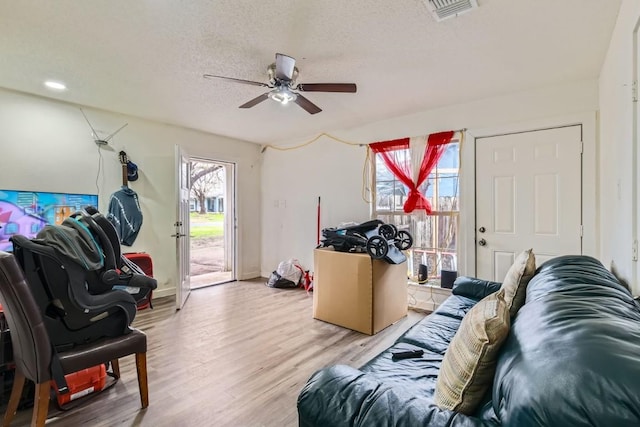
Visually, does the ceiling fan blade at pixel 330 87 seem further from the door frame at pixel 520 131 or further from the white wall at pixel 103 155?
the white wall at pixel 103 155

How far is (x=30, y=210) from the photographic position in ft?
10.9

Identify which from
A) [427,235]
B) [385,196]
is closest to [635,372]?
[427,235]

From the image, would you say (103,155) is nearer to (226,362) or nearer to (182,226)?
(182,226)

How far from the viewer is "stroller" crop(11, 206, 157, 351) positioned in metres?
1.59

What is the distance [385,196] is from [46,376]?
364 cm

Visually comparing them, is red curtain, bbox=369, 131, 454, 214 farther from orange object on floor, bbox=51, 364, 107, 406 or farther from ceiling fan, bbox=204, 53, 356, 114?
orange object on floor, bbox=51, 364, 107, 406

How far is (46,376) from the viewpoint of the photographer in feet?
5.11

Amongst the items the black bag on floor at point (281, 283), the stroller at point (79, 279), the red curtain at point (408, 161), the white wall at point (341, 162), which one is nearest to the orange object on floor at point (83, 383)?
the stroller at point (79, 279)

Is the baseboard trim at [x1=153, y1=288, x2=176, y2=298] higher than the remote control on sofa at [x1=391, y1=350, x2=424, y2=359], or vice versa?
the remote control on sofa at [x1=391, y1=350, x2=424, y2=359]

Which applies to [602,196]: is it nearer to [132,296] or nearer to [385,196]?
[385,196]

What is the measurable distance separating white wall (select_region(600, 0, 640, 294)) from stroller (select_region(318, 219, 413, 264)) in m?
1.65

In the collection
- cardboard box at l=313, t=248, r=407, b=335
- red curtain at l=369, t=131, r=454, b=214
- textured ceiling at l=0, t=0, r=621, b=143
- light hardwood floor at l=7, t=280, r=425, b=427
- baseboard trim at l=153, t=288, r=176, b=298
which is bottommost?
light hardwood floor at l=7, t=280, r=425, b=427

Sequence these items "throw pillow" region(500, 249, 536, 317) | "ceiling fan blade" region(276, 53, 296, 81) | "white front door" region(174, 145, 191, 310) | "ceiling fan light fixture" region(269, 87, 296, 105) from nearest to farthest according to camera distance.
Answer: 1. "throw pillow" region(500, 249, 536, 317)
2. "ceiling fan blade" region(276, 53, 296, 81)
3. "ceiling fan light fixture" region(269, 87, 296, 105)
4. "white front door" region(174, 145, 191, 310)

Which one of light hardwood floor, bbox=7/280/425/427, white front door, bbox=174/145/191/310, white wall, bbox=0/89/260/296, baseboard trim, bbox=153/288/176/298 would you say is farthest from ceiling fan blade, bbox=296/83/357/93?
baseboard trim, bbox=153/288/176/298
